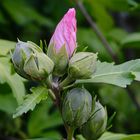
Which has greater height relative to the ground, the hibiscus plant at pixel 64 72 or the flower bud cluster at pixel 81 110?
the hibiscus plant at pixel 64 72

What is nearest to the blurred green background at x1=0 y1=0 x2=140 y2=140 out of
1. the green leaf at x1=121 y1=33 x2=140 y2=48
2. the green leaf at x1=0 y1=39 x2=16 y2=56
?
the green leaf at x1=121 y1=33 x2=140 y2=48

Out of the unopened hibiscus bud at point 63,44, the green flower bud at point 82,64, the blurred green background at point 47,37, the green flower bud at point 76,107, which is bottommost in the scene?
the blurred green background at point 47,37

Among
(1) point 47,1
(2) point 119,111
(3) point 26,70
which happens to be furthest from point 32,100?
(1) point 47,1

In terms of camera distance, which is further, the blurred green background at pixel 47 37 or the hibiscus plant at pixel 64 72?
the blurred green background at pixel 47 37

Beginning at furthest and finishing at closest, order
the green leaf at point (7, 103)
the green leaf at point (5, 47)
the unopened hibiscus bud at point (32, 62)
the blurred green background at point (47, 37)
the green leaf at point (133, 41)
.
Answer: the blurred green background at point (47, 37), the green leaf at point (133, 41), the green leaf at point (7, 103), the green leaf at point (5, 47), the unopened hibiscus bud at point (32, 62)

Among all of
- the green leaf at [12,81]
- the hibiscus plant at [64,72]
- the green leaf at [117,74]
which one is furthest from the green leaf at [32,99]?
the green leaf at [12,81]

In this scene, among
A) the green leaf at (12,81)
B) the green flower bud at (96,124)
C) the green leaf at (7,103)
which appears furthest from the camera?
the green leaf at (7,103)

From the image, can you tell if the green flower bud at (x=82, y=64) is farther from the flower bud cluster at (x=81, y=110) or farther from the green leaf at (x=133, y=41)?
the green leaf at (x=133, y=41)
